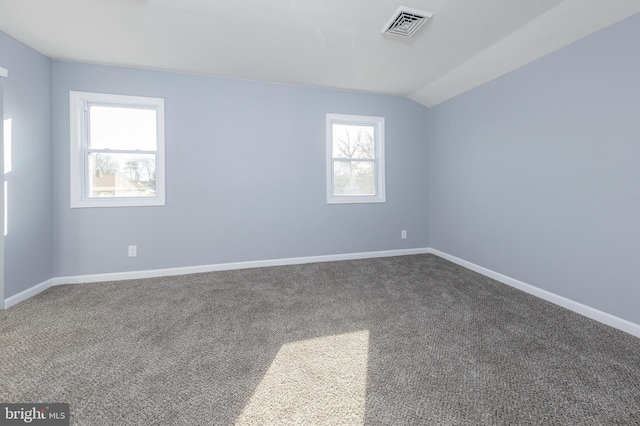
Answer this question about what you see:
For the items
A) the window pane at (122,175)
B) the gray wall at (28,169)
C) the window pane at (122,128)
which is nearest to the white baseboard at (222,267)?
the gray wall at (28,169)

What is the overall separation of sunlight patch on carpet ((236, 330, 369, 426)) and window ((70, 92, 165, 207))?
2.64 meters

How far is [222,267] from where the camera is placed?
11.5ft

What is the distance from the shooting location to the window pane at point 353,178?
4000mm

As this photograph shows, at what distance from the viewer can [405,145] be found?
13.8 feet

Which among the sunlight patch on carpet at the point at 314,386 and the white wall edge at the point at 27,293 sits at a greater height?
the white wall edge at the point at 27,293

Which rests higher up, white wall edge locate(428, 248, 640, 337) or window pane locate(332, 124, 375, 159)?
window pane locate(332, 124, 375, 159)

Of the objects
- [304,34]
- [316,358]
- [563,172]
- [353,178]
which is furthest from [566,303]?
[304,34]

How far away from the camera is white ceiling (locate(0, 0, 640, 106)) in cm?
207

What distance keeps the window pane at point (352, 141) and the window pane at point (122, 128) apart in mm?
2419

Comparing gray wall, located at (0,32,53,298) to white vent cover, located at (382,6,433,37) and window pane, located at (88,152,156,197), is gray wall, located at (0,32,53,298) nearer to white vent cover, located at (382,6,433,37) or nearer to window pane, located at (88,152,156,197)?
window pane, located at (88,152,156,197)

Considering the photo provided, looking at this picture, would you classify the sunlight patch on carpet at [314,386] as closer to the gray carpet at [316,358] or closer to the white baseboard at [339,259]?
the gray carpet at [316,358]

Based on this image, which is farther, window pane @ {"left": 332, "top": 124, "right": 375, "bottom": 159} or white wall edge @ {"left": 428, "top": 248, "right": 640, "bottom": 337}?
window pane @ {"left": 332, "top": 124, "right": 375, "bottom": 159}

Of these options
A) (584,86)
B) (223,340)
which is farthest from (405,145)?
(223,340)

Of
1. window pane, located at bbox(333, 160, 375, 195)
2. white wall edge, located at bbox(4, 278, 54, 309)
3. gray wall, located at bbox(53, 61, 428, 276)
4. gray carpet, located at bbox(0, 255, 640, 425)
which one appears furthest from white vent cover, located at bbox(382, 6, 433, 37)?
white wall edge, located at bbox(4, 278, 54, 309)
